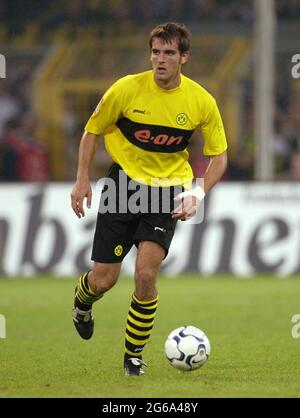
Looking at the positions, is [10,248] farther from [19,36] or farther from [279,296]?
[19,36]

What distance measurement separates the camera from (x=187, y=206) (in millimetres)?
7309

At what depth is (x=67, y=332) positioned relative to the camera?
1023 cm

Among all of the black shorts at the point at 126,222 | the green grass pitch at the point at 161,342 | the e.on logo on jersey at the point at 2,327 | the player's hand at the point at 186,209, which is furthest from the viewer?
the e.on logo on jersey at the point at 2,327

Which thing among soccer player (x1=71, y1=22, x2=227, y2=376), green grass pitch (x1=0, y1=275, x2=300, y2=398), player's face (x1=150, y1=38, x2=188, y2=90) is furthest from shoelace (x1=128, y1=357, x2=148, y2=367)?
player's face (x1=150, y1=38, x2=188, y2=90)

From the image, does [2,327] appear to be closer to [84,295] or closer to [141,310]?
[84,295]

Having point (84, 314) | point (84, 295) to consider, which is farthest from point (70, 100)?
point (84, 295)

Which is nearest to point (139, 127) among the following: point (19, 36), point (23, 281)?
point (23, 281)

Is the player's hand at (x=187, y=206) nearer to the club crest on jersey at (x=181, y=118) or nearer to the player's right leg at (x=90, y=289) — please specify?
the club crest on jersey at (x=181, y=118)

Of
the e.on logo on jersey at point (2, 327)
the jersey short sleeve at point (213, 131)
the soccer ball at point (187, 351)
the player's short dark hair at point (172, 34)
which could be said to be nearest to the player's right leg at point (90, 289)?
the soccer ball at point (187, 351)

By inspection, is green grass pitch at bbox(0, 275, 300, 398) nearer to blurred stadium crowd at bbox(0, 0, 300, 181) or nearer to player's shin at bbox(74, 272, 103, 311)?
player's shin at bbox(74, 272, 103, 311)

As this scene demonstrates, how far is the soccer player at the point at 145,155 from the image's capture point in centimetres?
752

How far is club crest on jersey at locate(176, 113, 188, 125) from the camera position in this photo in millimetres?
7688

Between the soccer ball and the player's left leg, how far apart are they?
21 cm

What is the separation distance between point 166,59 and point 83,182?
101cm
